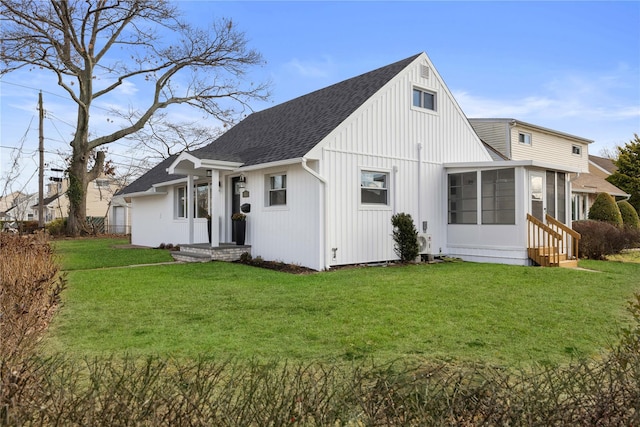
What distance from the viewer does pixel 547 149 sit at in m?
23.9

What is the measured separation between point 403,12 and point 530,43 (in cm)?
373

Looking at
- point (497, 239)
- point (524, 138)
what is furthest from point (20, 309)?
point (524, 138)

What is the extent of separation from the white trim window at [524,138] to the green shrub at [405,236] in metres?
14.4

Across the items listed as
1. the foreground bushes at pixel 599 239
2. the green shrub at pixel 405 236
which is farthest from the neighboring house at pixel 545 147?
the green shrub at pixel 405 236

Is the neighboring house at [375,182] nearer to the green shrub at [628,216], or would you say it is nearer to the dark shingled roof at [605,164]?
the green shrub at [628,216]

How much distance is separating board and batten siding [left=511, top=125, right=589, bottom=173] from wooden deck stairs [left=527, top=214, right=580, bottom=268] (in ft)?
36.6

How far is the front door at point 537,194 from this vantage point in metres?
11.5

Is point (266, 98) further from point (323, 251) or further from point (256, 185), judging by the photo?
point (323, 251)

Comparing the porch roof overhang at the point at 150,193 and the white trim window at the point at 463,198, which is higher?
the porch roof overhang at the point at 150,193

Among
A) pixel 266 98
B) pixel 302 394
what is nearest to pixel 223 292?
pixel 302 394

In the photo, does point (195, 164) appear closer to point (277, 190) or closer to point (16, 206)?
point (277, 190)

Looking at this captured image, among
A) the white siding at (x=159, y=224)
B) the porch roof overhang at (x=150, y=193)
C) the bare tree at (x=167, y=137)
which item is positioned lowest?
the white siding at (x=159, y=224)

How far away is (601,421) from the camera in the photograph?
2.24 meters

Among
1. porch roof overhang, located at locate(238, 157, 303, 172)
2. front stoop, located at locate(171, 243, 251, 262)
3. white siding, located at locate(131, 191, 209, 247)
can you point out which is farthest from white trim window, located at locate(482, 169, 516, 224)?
white siding, located at locate(131, 191, 209, 247)
